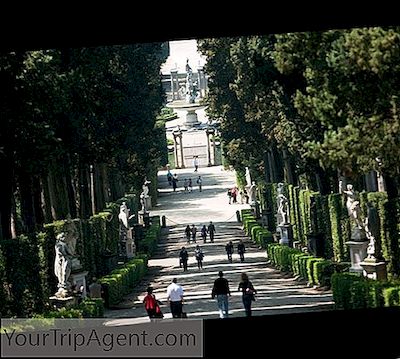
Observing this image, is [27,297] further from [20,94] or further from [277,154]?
[277,154]

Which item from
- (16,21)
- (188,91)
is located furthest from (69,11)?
(188,91)

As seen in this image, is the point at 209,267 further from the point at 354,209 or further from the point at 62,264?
the point at 62,264

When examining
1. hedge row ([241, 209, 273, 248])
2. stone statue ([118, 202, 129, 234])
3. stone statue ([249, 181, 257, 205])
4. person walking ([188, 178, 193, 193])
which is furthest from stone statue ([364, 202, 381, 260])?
person walking ([188, 178, 193, 193])

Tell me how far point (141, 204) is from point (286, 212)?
45.8ft

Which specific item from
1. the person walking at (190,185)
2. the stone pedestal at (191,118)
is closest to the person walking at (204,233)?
the person walking at (190,185)

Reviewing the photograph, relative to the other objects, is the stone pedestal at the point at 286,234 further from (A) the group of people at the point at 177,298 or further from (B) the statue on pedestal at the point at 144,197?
(A) the group of people at the point at 177,298

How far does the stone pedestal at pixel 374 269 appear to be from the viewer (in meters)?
20.7

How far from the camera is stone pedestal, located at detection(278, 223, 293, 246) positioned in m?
31.6

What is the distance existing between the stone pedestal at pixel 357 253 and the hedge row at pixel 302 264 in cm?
93

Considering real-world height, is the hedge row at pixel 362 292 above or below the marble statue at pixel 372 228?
below

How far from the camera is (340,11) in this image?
10.1 m

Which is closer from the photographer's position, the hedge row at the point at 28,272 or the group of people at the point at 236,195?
the hedge row at the point at 28,272

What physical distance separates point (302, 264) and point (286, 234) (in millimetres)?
6513

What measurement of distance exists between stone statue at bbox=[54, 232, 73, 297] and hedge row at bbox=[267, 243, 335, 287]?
221 inches
